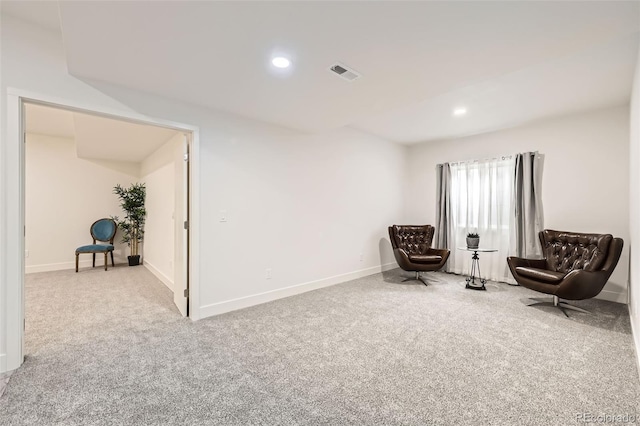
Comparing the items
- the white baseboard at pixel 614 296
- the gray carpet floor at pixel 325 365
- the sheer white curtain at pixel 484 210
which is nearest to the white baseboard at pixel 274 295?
the gray carpet floor at pixel 325 365

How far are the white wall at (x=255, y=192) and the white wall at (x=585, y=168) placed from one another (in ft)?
7.97

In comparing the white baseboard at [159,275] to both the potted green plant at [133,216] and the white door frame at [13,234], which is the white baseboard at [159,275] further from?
the white door frame at [13,234]

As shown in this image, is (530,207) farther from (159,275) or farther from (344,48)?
(159,275)

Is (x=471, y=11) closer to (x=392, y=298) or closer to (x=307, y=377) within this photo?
(x=307, y=377)

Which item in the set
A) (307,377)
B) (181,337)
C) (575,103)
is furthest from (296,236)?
(575,103)

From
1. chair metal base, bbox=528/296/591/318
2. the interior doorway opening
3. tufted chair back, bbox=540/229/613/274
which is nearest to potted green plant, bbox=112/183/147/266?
the interior doorway opening

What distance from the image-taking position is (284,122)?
12.2ft

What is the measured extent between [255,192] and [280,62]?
1769 mm

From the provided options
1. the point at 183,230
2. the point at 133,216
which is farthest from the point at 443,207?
the point at 133,216

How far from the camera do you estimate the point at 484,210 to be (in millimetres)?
4973

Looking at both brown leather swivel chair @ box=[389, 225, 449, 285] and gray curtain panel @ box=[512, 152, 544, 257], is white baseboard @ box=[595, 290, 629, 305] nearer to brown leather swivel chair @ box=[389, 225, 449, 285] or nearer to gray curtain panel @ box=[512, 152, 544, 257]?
gray curtain panel @ box=[512, 152, 544, 257]

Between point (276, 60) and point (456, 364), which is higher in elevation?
point (276, 60)

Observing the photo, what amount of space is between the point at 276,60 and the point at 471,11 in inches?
52.3

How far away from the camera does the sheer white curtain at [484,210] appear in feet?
15.5
